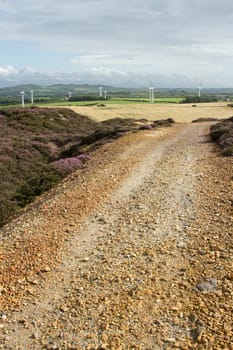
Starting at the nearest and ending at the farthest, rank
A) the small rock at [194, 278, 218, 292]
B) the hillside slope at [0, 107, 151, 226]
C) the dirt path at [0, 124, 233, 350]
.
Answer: the dirt path at [0, 124, 233, 350] < the small rock at [194, 278, 218, 292] < the hillside slope at [0, 107, 151, 226]

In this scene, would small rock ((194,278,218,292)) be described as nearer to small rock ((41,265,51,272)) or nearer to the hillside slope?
small rock ((41,265,51,272))

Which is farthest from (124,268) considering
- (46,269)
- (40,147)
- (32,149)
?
(40,147)

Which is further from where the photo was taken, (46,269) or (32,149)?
(32,149)

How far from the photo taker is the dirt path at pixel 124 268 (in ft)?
22.7

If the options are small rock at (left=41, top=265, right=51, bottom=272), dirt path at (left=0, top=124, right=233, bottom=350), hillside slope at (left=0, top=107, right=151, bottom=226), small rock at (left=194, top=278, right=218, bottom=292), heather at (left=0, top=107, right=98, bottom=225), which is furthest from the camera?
hillside slope at (left=0, top=107, right=151, bottom=226)

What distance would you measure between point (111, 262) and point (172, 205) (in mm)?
3856

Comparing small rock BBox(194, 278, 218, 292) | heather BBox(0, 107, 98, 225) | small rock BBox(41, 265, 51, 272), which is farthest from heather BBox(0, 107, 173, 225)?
small rock BBox(194, 278, 218, 292)

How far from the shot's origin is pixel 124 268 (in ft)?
29.1

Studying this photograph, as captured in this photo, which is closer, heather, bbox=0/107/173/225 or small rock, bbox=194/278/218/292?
small rock, bbox=194/278/218/292

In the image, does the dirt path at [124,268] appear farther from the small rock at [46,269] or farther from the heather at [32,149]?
the heather at [32,149]

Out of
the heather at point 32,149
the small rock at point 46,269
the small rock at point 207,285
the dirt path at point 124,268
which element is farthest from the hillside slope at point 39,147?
the small rock at point 207,285

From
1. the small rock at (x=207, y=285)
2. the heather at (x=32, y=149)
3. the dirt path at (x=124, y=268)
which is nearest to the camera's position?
the dirt path at (x=124, y=268)

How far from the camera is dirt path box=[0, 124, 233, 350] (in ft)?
22.7

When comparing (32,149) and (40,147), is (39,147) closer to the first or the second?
(40,147)
